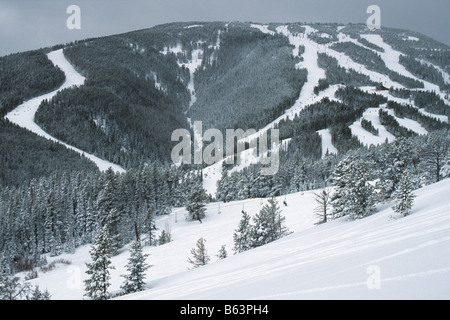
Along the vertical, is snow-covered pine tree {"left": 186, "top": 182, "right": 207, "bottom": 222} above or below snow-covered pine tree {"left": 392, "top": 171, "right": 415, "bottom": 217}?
above

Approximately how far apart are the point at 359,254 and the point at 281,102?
175512mm

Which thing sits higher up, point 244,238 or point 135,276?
point 244,238

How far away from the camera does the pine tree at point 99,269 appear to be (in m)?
20.9

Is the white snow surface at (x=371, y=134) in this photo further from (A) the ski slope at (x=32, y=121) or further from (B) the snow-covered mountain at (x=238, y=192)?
(A) the ski slope at (x=32, y=121)

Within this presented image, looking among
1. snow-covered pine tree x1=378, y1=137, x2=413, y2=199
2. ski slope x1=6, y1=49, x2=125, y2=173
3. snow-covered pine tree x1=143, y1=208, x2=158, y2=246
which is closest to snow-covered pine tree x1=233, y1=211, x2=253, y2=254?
snow-covered pine tree x1=378, y1=137, x2=413, y2=199

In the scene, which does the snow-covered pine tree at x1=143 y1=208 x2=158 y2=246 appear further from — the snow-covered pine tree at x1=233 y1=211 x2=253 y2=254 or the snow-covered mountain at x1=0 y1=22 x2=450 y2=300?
the snow-covered pine tree at x1=233 y1=211 x2=253 y2=254

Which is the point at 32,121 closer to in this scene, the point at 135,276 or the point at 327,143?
the point at 327,143

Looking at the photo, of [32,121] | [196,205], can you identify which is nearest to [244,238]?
[196,205]

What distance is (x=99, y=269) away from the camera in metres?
21.3

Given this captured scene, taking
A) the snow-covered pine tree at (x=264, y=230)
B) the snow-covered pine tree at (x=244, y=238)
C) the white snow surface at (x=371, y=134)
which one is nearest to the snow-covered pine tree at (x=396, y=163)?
the snow-covered pine tree at (x=264, y=230)

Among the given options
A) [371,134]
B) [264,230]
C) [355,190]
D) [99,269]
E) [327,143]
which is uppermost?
[371,134]

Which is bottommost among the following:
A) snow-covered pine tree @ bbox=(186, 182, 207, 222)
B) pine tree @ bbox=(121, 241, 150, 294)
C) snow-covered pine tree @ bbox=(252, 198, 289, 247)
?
pine tree @ bbox=(121, 241, 150, 294)

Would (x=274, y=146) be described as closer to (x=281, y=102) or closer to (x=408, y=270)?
(x=281, y=102)

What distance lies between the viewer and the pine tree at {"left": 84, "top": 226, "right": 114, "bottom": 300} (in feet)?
68.5
